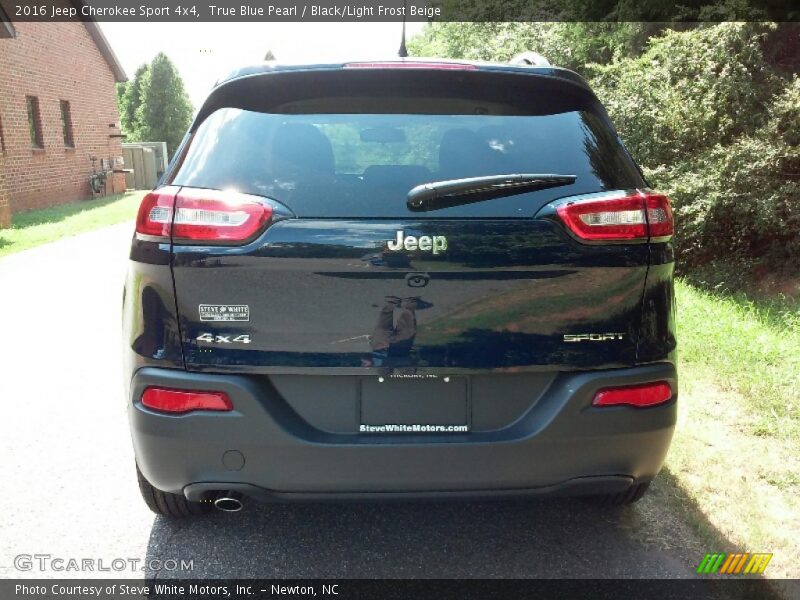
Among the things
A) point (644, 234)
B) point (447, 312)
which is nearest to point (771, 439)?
point (644, 234)

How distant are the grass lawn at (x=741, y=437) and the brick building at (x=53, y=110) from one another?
13.0 m

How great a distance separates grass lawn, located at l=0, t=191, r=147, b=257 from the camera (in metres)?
12.7

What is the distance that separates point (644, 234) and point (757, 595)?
1.41 meters

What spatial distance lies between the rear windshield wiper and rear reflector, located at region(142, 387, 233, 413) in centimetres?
89

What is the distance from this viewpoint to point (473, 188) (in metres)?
2.43

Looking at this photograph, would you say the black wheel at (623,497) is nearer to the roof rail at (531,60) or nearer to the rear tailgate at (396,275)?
the rear tailgate at (396,275)

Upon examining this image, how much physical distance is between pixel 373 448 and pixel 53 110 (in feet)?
73.6

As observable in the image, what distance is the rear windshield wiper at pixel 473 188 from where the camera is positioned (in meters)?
2.40

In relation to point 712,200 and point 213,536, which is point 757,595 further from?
point 712,200

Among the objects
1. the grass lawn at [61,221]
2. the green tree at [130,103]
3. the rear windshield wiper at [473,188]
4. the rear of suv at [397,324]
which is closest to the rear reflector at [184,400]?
the rear of suv at [397,324]

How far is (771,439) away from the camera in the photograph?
3.95 metres

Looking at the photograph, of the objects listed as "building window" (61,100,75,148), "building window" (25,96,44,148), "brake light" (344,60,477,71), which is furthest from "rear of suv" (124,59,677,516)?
"building window" (61,100,75,148)

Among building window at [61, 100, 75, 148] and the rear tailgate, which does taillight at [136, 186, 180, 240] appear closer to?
the rear tailgate

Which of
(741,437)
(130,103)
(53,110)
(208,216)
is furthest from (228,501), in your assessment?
(130,103)
